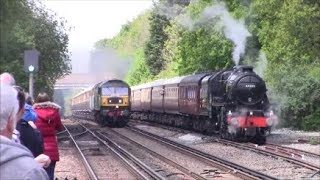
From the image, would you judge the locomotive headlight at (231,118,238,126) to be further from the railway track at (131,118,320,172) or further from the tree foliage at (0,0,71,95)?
the tree foliage at (0,0,71,95)

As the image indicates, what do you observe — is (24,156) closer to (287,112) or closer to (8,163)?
(8,163)

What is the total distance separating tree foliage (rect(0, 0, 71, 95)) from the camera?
97.7 ft

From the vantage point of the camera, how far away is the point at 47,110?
9031 mm

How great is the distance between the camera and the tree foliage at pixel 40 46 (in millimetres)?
29766

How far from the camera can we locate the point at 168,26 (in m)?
64.5

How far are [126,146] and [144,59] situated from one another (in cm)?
5139

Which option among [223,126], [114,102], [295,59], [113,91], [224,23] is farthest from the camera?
[113,91]

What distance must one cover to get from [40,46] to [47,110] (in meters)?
31.3

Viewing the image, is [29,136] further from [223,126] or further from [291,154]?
[223,126]

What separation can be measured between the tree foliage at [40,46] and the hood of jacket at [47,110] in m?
16.1

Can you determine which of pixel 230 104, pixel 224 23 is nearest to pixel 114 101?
pixel 224 23

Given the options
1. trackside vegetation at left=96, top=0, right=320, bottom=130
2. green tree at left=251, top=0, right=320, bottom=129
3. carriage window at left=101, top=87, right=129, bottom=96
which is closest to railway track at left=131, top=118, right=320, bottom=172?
green tree at left=251, top=0, right=320, bottom=129

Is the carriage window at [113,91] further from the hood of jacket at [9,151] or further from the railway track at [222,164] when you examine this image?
the hood of jacket at [9,151]

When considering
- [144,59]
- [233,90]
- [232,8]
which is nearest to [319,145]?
[233,90]
